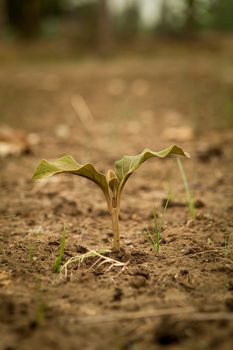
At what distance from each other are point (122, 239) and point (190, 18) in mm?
8725

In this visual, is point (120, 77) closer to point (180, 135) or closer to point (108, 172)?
point (180, 135)

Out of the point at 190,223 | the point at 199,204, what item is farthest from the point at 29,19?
the point at 190,223

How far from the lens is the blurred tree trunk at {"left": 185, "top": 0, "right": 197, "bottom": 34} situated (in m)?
9.55

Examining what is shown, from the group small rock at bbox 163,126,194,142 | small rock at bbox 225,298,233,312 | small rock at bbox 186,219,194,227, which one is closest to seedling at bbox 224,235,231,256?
small rock at bbox 186,219,194,227

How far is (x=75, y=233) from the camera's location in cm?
172

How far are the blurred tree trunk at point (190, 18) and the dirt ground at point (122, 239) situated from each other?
18.3 feet

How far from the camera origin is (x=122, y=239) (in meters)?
1.67

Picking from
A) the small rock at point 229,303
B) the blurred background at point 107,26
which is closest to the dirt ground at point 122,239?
the small rock at point 229,303

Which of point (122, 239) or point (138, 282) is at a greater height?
point (122, 239)

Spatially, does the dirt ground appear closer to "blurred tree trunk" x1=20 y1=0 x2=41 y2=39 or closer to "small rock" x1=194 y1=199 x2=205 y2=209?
"small rock" x1=194 y1=199 x2=205 y2=209

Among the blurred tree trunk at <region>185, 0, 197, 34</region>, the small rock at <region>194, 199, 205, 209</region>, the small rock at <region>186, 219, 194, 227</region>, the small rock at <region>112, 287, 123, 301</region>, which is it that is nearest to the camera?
the small rock at <region>112, 287, 123, 301</region>

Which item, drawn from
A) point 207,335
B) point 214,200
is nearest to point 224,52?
point 214,200

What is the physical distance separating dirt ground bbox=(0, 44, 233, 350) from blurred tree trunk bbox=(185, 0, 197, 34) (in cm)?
559

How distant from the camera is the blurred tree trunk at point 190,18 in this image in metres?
9.55
